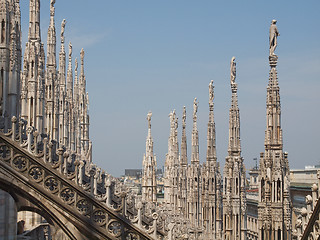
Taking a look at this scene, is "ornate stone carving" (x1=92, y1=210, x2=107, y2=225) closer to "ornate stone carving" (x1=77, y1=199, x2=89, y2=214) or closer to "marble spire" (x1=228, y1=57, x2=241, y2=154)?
"ornate stone carving" (x1=77, y1=199, x2=89, y2=214)

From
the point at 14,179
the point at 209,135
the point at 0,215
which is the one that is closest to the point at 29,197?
the point at 14,179

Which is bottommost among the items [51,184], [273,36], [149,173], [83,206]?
[149,173]

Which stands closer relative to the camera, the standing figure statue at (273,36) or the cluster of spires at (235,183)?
the cluster of spires at (235,183)

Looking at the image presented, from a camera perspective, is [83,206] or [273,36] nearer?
[83,206]

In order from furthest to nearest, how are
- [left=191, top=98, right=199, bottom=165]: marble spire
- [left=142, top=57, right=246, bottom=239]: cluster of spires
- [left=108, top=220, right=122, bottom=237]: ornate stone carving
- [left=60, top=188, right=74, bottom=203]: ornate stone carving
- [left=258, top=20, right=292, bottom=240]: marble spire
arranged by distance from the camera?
[left=191, top=98, right=199, bottom=165]: marble spire, [left=142, top=57, right=246, bottom=239]: cluster of spires, [left=258, top=20, right=292, bottom=240]: marble spire, [left=60, top=188, right=74, bottom=203]: ornate stone carving, [left=108, top=220, right=122, bottom=237]: ornate stone carving

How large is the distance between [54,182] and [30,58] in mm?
15798

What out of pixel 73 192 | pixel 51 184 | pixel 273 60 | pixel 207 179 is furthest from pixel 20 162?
pixel 207 179

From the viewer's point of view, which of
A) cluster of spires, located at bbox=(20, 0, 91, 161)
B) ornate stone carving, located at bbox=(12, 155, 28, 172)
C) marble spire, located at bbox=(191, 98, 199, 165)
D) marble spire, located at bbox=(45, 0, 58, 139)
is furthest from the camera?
marble spire, located at bbox=(191, 98, 199, 165)

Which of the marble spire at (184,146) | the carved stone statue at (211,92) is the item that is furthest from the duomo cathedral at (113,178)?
the marble spire at (184,146)

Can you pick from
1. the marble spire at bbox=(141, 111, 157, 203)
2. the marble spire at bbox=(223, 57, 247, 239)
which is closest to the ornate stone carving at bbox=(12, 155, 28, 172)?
the marble spire at bbox=(223, 57, 247, 239)

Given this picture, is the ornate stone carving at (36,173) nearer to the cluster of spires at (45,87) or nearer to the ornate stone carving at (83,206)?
the ornate stone carving at (83,206)

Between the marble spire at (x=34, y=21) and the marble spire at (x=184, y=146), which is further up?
the marble spire at (x=34, y=21)

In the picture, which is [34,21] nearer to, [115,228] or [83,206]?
[83,206]

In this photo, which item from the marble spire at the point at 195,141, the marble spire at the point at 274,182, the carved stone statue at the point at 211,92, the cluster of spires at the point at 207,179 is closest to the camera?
Answer: the marble spire at the point at 274,182
